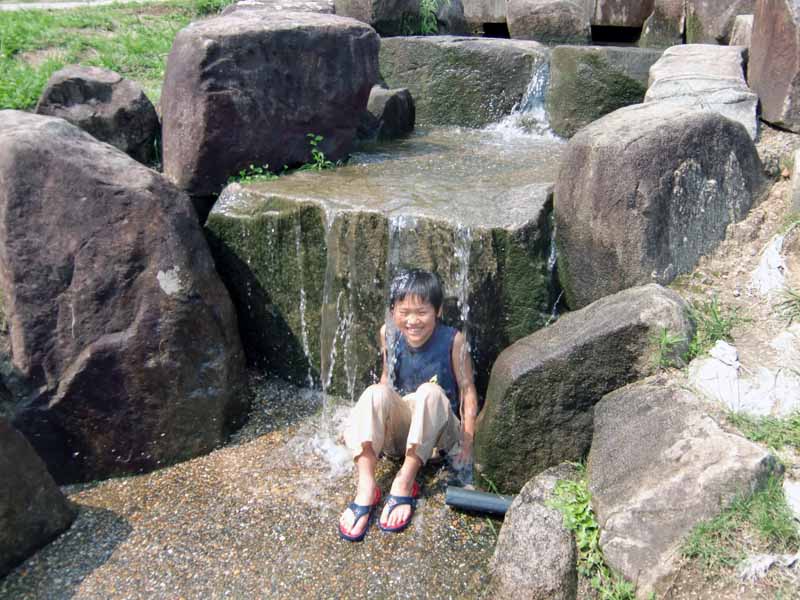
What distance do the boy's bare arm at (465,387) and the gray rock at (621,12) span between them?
5630 millimetres

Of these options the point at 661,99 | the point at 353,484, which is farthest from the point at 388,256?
the point at 661,99

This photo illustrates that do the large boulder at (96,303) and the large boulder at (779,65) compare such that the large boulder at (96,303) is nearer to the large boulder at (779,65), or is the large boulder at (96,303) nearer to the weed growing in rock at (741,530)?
the weed growing in rock at (741,530)

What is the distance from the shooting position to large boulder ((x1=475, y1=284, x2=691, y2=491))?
2.92 metres

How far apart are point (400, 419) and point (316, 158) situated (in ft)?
6.75

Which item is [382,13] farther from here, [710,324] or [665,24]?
[710,324]

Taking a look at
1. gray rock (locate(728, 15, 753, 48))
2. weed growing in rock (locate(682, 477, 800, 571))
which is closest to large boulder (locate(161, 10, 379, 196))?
gray rock (locate(728, 15, 753, 48))

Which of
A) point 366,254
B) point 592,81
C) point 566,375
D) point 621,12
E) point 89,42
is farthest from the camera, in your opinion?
point 621,12

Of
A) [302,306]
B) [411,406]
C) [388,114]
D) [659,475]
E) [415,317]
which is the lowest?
[411,406]

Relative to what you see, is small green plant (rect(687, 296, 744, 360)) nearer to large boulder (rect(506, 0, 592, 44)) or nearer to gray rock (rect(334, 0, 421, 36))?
gray rock (rect(334, 0, 421, 36))

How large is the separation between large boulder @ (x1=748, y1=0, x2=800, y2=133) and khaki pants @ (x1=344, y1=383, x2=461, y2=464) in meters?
2.26

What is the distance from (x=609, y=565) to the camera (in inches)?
96.1

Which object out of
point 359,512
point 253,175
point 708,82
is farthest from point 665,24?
point 359,512

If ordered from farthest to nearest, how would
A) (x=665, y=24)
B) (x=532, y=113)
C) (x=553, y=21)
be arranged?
(x=553, y=21) < (x=665, y=24) < (x=532, y=113)

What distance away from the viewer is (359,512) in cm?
321
